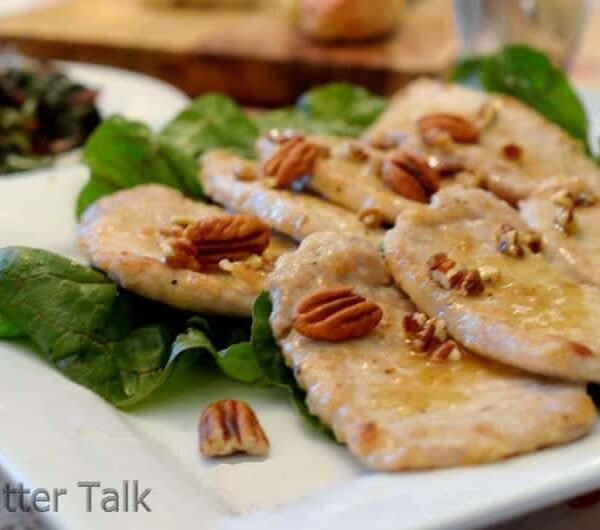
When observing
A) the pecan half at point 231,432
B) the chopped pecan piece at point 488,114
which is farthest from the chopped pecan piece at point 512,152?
the pecan half at point 231,432

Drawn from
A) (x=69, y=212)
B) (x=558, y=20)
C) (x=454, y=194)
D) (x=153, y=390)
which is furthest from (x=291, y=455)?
(x=558, y=20)

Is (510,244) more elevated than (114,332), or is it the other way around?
(510,244)

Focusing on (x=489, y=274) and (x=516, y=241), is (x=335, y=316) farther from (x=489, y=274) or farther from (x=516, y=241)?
(x=516, y=241)

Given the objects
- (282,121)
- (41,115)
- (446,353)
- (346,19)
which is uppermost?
(446,353)

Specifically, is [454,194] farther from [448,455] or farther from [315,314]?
[448,455]


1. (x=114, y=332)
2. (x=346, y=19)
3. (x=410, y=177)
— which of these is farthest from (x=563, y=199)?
(x=346, y=19)

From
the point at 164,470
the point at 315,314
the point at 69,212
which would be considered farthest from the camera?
the point at 69,212
